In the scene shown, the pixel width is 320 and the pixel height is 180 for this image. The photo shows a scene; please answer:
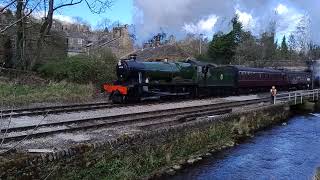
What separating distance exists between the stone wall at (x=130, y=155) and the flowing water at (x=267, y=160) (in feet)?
2.56

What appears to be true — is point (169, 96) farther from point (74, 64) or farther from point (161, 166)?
point (161, 166)

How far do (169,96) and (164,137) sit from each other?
11.4m

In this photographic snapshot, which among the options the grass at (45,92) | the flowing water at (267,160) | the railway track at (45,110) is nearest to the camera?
the flowing water at (267,160)

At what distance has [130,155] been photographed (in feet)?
37.1

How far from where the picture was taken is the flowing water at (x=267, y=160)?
491 inches

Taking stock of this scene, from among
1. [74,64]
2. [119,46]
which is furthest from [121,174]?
[119,46]

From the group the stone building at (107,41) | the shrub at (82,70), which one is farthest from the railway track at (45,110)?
the stone building at (107,41)

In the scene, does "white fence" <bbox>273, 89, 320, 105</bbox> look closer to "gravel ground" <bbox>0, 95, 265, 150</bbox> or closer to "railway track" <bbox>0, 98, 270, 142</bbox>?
"railway track" <bbox>0, 98, 270, 142</bbox>

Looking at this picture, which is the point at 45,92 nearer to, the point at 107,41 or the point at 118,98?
the point at 118,98

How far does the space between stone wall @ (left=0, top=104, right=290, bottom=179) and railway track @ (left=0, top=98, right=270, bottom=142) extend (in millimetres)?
914

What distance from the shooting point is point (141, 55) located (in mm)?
52031

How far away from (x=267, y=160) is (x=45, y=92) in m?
13.1

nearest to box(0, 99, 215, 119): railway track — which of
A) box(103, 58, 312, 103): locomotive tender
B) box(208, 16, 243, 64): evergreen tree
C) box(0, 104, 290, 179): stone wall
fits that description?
box(103, 58, 312, 103): locomotive tender

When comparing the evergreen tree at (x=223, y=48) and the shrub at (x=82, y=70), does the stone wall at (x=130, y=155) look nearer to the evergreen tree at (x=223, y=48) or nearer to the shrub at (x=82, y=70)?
the shrub at (x=82, y=70)
